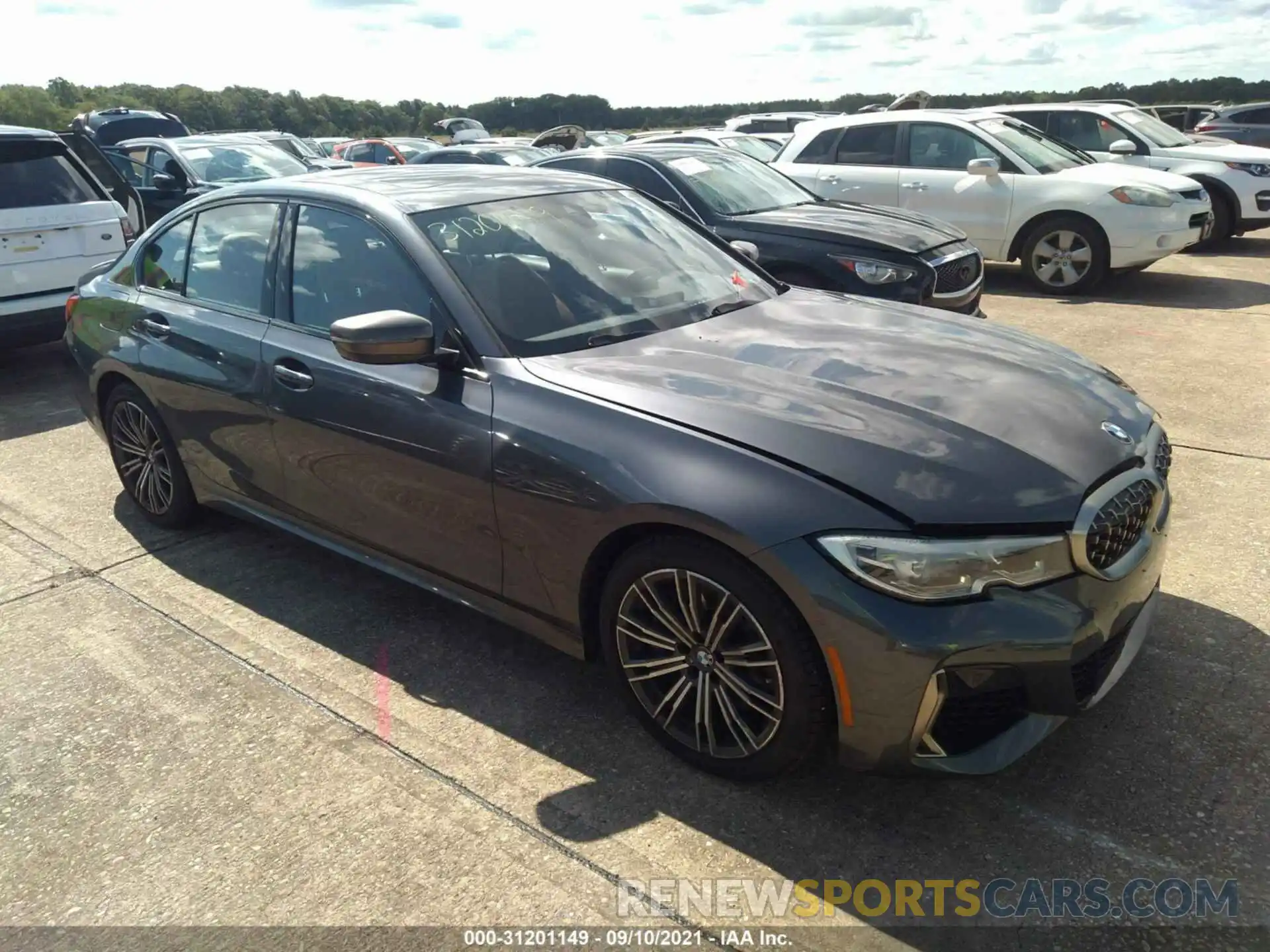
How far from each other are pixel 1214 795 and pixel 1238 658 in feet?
2.52

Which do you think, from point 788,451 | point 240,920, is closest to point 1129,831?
point 788,451

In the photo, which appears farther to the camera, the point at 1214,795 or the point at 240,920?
the point at 1214,795

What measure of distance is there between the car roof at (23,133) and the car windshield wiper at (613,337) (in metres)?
6.18

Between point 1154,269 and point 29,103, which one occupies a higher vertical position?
point 29,103

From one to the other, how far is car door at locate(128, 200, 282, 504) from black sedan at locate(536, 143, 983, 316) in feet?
9.87

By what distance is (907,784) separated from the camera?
2.76 meters

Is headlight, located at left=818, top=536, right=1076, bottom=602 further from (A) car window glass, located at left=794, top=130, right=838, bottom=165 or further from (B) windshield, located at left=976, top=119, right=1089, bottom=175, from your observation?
(A) car window glass, located at left=794, top=130, right=838, bottom=165

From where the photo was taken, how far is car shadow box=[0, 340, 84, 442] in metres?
6.44

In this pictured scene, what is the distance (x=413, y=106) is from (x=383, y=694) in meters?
61.4

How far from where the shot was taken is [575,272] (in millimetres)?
3432

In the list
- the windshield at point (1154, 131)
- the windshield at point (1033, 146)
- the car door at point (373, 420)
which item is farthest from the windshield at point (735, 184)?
the windshield at point (1154, 131)

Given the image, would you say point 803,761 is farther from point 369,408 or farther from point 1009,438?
point 369,408

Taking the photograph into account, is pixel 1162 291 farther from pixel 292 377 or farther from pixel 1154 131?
pixel 292 377

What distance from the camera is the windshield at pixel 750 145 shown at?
11.5 metres
